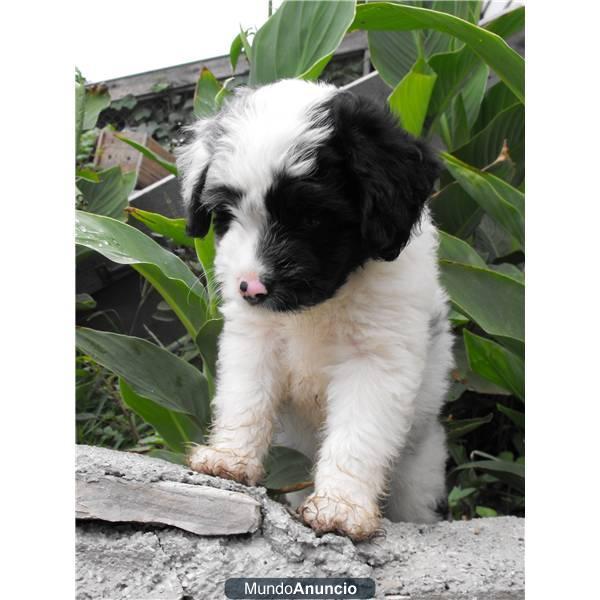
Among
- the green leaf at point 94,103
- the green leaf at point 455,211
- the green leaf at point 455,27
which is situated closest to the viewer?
the green leaf at point 94,103

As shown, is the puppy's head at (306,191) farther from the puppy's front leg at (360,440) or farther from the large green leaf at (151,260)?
the large green leaf at (151,260)

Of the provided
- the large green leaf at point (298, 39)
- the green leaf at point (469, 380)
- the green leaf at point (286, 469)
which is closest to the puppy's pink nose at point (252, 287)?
the green leaf at point (286, 469)

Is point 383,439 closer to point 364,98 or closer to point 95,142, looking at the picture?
point 364,98

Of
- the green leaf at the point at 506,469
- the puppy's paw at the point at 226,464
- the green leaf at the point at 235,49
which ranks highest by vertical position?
the green leaf at the point at 235,49

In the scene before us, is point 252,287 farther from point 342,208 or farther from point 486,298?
point 486,298

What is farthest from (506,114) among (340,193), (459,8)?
(340,193)

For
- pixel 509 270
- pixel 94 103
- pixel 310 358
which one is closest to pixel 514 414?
pixel 509 270
